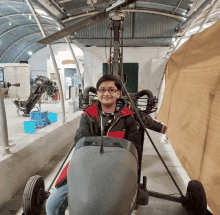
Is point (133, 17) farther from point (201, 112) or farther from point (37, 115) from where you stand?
point (201, 112)

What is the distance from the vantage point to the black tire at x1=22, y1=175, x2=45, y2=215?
4.82 ft

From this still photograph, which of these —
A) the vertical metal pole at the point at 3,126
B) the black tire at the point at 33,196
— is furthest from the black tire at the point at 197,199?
the vertical metal pole at the point at 3,126

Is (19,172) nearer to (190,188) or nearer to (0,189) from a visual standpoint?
(0,189)

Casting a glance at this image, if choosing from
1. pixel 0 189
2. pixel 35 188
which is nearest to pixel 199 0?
pixel 35 188

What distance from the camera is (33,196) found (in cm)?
151

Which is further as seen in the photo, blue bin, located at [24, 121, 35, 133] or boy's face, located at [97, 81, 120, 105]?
blue bin, located at [24, 121, 35, 133]

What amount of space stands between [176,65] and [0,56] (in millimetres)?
15047

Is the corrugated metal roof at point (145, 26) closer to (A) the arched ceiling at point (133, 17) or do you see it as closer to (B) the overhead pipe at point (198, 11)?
(A) the arched ceiling at point (133, 17)

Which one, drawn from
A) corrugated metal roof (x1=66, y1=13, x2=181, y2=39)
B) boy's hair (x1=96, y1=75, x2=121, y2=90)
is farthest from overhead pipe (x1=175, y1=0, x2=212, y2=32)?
boy's hair (x1=96, y1=75, x2=121, y2=90)

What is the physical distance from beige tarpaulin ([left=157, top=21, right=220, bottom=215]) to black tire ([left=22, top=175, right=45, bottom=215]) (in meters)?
1.51

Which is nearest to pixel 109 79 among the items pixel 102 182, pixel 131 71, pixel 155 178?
pixel 102 182

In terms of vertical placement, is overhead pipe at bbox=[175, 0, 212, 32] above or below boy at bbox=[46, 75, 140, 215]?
above

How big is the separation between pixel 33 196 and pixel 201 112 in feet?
5.78

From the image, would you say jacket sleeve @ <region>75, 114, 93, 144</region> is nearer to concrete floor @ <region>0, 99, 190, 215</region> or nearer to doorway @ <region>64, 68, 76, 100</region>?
concrete floor @ <region>0, 99, 190, 215</region>
